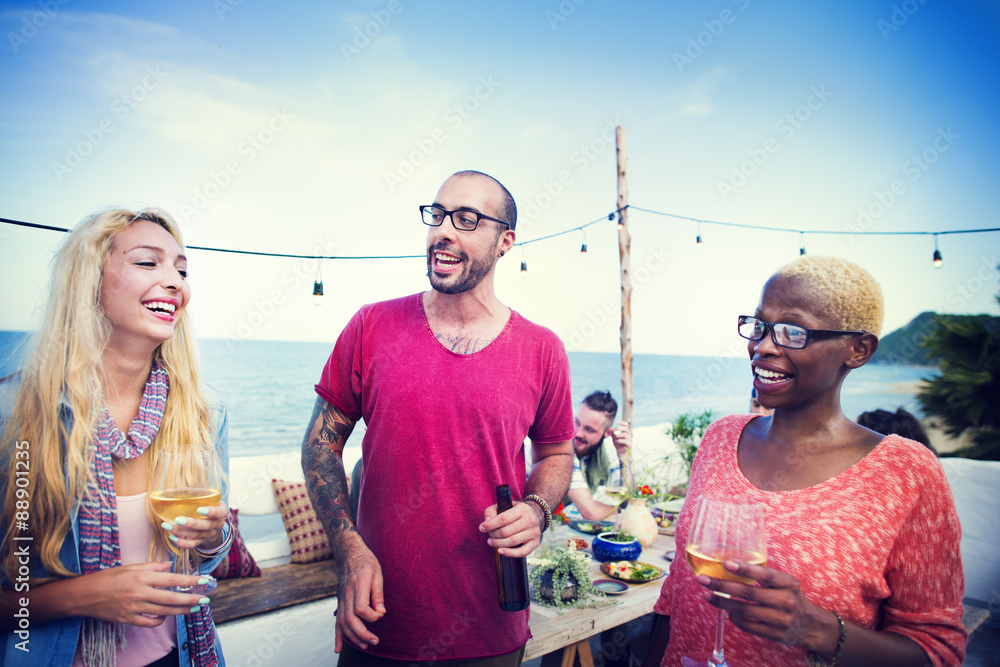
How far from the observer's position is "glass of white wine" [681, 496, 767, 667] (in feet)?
3.04

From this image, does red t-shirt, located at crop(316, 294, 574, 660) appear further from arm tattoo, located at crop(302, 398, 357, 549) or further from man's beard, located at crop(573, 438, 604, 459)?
man's beard, located at crop(573, 438, 604, 459)

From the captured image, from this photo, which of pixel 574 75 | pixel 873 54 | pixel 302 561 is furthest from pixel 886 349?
pixel 302 561

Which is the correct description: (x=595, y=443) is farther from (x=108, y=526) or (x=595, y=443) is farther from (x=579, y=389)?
(x=579, y=389)

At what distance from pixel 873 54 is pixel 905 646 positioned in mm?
9640

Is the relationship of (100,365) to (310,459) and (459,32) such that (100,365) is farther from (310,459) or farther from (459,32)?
(459,32)

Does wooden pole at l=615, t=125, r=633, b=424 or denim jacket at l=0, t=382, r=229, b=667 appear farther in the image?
wooden pole at l=615, t=125, r=633, b=424

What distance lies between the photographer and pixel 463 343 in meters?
1.67

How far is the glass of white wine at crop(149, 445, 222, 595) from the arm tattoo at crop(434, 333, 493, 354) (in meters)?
0.74

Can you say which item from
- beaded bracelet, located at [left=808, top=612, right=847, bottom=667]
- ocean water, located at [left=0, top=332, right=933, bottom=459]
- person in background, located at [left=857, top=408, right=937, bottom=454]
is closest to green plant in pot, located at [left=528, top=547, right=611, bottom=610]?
beaded bracelet, located at [left=808, top=612, right=847, bottom=667]

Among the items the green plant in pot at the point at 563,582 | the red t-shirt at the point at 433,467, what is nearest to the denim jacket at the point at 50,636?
the red t-shirt at the point at 433,467

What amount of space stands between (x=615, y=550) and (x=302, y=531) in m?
2.54

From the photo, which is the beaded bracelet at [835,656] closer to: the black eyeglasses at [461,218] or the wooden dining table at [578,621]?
the wooden dining table at [578,621]

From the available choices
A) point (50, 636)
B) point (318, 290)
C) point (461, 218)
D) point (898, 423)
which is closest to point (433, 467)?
point (461, 218)

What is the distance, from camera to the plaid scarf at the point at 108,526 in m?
1.20
